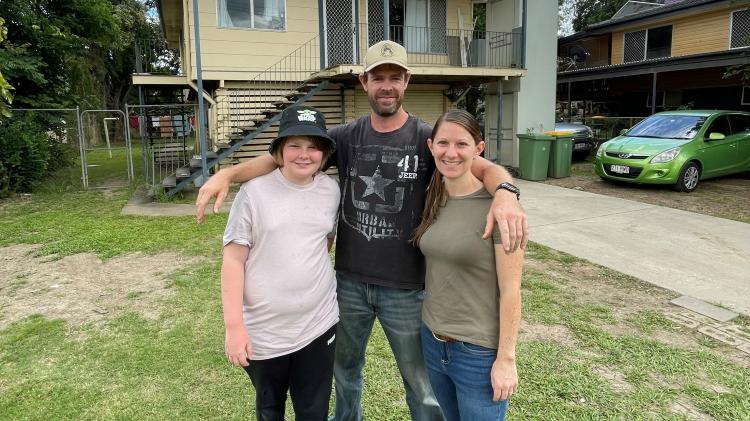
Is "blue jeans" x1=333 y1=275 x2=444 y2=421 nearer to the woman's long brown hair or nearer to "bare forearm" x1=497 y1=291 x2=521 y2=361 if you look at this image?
the woman's long brown hair

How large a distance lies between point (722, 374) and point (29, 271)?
635cm

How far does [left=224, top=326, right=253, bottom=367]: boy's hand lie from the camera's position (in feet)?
6.11

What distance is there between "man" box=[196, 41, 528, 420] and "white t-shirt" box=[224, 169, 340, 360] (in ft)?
0.67

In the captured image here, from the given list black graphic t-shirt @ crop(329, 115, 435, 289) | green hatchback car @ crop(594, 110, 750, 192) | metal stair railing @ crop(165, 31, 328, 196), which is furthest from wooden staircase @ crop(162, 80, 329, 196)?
black graphic t-shirt @ crop(329, 115, 435, 289)

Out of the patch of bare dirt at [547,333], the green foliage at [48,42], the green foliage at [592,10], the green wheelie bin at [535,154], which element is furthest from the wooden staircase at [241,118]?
the green foliage at [592,10]

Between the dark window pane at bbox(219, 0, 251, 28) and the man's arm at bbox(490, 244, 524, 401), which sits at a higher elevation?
the dark window pane at bbox(219, 0, 251, 28)

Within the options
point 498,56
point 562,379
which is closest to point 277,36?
point 498,56

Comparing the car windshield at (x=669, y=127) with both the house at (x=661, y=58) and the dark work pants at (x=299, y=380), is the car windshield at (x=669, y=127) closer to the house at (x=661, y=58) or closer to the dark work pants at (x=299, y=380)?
the house at (x=661, y=58)

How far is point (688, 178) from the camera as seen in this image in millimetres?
9797

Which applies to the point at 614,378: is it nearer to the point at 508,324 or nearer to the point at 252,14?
the point at 508,324

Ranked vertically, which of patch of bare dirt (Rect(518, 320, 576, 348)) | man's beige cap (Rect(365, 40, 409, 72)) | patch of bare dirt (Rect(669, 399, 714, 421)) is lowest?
patch of bare dirt (Rect(669, 399, 714, 421))

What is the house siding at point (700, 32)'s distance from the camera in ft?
59.5

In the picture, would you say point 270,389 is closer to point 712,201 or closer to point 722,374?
point 722,374

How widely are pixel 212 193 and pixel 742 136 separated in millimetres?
12277
